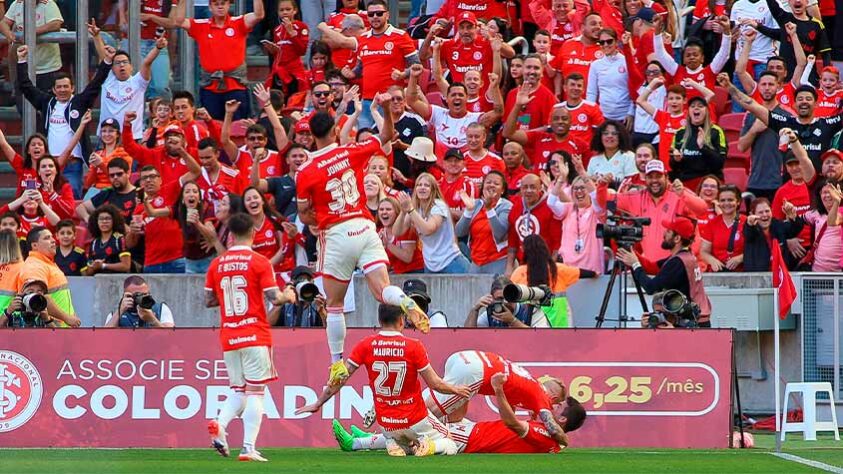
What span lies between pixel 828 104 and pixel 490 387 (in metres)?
7.37

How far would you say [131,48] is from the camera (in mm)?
22797

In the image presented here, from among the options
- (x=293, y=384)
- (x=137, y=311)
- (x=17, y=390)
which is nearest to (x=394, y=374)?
(x=293, y=384)

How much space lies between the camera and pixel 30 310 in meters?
14.8

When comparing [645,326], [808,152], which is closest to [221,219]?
[645,326]

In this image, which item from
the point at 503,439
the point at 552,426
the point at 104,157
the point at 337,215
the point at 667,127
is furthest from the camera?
the point at 104,157

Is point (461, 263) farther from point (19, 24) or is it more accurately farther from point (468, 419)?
point (19, 24)

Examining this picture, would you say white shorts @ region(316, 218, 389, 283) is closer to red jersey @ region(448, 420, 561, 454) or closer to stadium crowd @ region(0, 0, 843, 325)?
stadium crowd @ region(0, 0, 843, 325)

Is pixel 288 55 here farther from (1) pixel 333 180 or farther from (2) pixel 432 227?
(1) pixel 333 180

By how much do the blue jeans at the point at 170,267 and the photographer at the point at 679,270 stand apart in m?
5.09

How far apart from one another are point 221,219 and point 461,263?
2.69m

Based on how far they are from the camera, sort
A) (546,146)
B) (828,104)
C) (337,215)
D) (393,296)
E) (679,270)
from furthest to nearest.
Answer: (546,146), (828,104), (679,270), (337,215), (393,296)

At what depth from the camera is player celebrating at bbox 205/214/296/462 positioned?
39.9 ft

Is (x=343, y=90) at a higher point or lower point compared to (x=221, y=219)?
higher

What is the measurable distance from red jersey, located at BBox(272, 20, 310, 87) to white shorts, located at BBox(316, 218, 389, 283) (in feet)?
29.5
